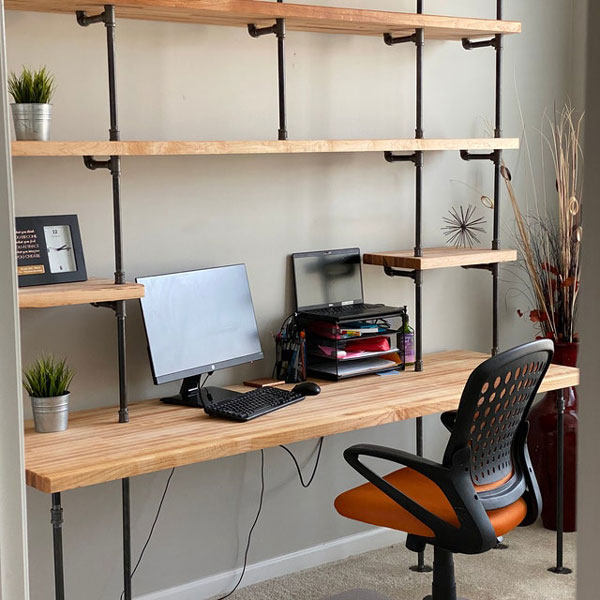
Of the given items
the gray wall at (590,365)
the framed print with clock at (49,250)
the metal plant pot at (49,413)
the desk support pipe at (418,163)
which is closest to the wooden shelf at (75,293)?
the framed print with clock at (49,250)

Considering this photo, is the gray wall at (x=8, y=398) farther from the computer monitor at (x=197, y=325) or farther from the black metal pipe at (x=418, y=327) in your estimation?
the black metal pipe at (x=418, y=327)

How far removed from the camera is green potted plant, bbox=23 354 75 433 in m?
2.52

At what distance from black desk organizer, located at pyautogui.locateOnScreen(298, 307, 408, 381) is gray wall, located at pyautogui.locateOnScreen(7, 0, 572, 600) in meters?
0.16

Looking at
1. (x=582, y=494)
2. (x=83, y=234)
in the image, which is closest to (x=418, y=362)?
(x=83, y=234)

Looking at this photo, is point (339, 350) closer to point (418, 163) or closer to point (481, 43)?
point (418, 163)

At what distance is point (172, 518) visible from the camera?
312 cm

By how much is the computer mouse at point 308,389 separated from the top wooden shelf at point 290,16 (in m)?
1.16

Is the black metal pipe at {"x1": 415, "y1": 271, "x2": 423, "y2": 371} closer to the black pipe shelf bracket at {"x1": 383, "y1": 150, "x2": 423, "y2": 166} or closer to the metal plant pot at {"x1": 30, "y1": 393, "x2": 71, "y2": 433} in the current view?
the black pipe shelf bracket at {"x1": 383, "y1": 150, "x2": 423, "y2": 166}

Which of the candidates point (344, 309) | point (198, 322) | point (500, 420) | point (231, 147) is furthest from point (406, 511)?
point (231, 147)

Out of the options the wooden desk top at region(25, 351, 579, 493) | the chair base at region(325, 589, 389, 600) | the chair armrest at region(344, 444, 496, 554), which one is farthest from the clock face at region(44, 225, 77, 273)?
the chair base at region(325, 589, 389, 600)

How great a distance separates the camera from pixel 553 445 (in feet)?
12.2

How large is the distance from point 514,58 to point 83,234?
6.58ft

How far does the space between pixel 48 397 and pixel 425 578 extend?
5.25 feet

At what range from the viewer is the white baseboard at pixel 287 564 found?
10.4ft
